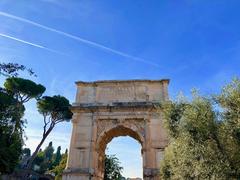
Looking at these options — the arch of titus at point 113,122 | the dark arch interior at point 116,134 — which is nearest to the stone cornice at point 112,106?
the arch of titus at point 113,122

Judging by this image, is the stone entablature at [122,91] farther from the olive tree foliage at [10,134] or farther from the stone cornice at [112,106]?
the olive tree foliage at [10,134]

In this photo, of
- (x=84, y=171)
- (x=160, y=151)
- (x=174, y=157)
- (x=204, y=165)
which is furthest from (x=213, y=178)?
(x=84, y=171)

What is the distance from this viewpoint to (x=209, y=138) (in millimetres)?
9375

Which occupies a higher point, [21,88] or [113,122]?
[21,88]

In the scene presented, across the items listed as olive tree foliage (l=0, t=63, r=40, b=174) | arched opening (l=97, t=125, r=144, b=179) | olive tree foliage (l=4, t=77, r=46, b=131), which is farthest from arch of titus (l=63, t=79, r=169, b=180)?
olive tree foliage (l=4, t=77, r=46, b=131)

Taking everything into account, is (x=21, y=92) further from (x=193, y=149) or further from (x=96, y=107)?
(x=193, y=149)

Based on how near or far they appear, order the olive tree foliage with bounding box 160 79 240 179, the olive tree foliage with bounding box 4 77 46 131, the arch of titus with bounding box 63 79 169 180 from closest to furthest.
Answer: the olive tree foliage with bounding box 160 79 240 179 < the arch of titus with bounding box 63 79 169 180 < the olive tree foliage with bounding box 4 77 46 131

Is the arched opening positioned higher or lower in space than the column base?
higher

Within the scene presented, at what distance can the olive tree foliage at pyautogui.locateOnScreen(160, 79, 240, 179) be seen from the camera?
8.66 meters

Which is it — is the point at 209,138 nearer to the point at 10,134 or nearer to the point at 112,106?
the point at 112,106

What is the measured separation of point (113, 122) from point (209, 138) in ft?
29.0

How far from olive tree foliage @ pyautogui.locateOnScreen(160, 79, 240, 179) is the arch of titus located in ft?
16.6

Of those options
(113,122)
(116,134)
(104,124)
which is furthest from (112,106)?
(116,134)

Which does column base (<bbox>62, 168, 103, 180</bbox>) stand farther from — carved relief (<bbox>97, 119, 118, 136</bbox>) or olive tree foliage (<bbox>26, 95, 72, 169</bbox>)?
olive tree foliage (<bbox>26, 95, 72, 169</bbox>)
